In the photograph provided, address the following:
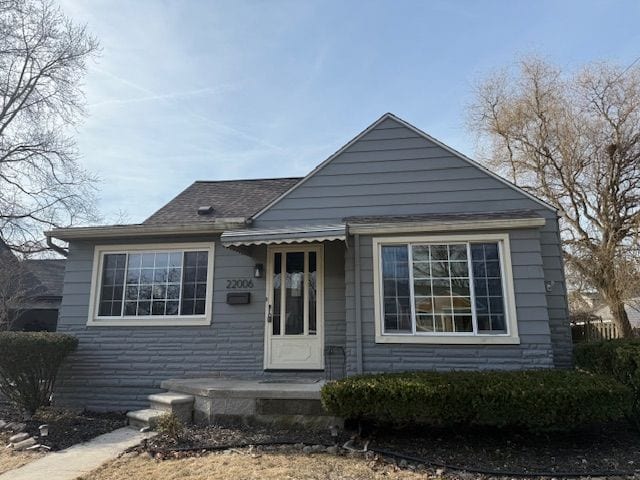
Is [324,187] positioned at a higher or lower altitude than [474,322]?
higher

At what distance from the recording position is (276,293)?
310 inches

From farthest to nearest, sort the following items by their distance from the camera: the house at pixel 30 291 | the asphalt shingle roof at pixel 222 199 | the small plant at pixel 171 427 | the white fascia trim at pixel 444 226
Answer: the house at pixel 30 291, the asphalt shingle roof at pixel 222 199, the white fascia trim at pixel 444 226, the small plant at pixel 171 427

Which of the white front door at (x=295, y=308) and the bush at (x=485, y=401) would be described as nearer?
the bush at (x=485, y=401)

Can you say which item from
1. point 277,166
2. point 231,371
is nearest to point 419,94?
point 277,166

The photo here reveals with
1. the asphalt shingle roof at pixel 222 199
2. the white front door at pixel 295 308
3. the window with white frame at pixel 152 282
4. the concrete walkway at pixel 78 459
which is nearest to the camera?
the concrete walkway at pixel 78 459

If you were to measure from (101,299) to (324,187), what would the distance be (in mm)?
4833

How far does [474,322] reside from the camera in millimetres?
6746

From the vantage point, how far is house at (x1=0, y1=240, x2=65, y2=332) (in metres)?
14.5

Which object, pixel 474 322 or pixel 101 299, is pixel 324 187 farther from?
pixel 101 299

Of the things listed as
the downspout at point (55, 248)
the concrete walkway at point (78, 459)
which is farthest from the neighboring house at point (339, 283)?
the concrete walkway at point (78, 459)

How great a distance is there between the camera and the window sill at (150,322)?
7922mm

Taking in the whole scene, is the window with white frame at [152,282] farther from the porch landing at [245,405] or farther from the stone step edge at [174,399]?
the porch landing at [245,405]

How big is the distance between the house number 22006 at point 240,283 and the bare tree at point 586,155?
13927 mm

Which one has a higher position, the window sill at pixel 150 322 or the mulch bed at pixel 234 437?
the window sill at pixel 150 322
